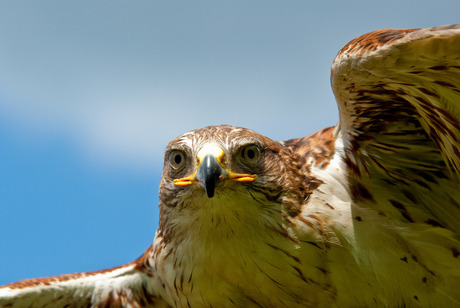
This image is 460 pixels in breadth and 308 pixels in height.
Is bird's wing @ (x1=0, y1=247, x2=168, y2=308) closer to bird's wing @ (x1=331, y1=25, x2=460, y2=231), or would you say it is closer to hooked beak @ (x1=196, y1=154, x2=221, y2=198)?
hooked beak @ (x1=196, y1=154, x2=221, y2=198)

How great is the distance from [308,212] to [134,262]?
1965mm

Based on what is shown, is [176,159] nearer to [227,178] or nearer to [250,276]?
[227,178]

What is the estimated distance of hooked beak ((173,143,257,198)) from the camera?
5473 mm

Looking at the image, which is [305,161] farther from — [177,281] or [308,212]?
[177,281]

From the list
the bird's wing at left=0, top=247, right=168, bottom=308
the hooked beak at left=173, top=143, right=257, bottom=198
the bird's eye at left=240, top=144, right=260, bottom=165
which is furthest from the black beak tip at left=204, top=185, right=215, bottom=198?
the bird's wing at left=0, top=247, right=168, bottom=308

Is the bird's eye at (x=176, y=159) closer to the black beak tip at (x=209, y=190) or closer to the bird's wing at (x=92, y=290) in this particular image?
the black beak tip at (x=209, y=190)

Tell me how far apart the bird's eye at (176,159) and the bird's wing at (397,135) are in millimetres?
1379

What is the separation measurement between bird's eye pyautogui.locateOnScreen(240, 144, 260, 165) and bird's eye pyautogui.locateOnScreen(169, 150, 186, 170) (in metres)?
0.50

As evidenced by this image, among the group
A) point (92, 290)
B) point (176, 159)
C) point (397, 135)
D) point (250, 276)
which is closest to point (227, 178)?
point (176, 159)

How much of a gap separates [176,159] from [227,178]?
0.67 m

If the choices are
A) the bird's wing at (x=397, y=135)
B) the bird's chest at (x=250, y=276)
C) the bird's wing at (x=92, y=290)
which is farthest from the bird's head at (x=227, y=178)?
the bird's wing at (x=92, y=290)

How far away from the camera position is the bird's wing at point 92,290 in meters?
6.95

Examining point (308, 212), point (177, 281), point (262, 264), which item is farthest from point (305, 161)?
point (177, 281)

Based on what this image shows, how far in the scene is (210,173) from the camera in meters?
5.49
